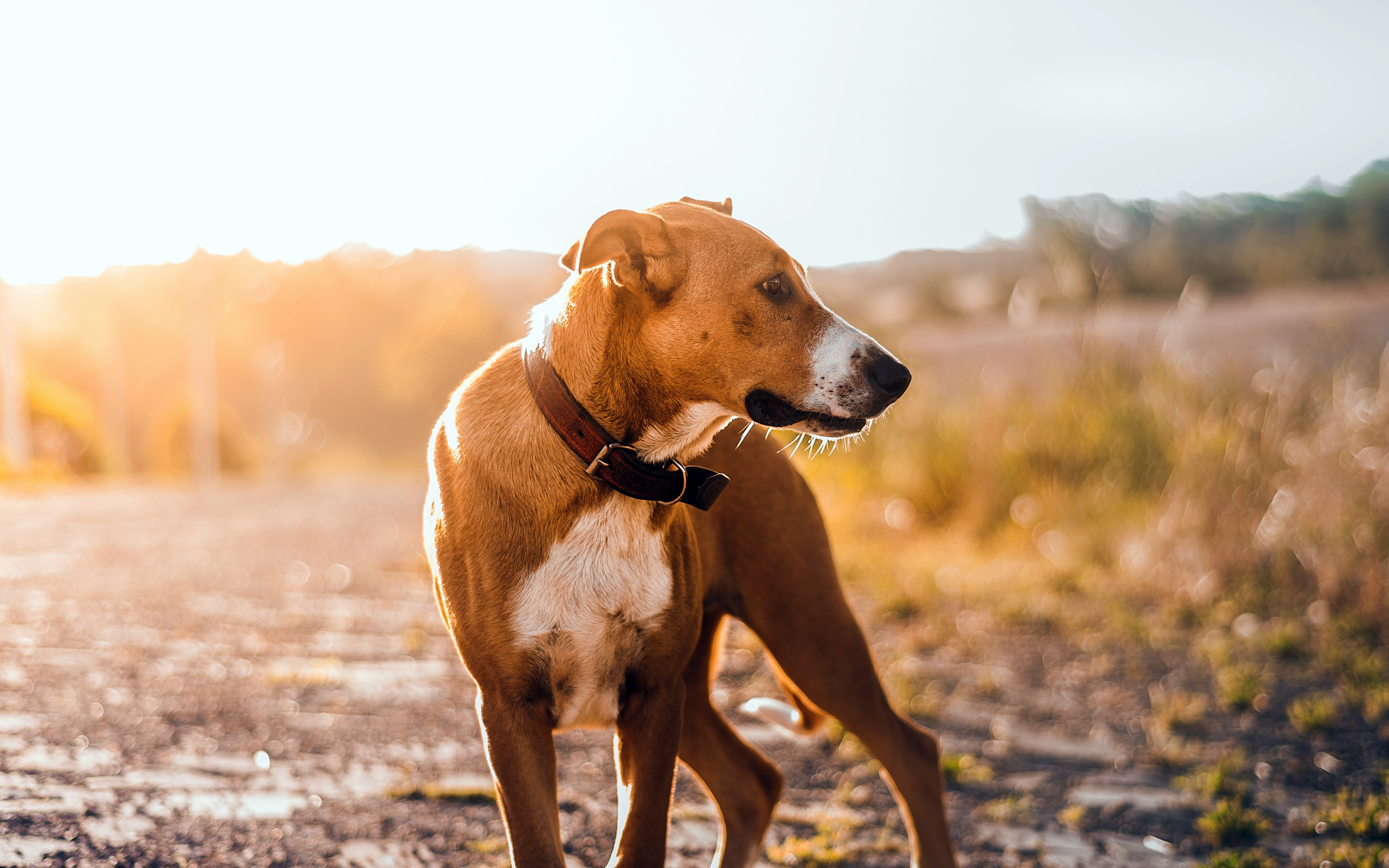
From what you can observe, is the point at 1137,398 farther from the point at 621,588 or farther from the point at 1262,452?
the point at 621,588

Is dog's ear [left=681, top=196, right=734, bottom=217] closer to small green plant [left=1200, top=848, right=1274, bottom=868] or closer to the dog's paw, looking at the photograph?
the dog's paw

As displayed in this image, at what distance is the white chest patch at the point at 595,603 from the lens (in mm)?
2139

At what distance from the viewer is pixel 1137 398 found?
339 inches

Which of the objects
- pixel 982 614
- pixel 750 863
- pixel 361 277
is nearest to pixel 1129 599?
pixel 982 614

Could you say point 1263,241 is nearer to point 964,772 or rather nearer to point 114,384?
point 964,772

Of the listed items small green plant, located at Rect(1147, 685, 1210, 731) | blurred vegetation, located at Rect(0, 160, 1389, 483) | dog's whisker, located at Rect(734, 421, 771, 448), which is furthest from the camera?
blurred vegetation, located at Rect(0, 160, 1389, 483)

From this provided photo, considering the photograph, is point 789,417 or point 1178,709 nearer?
point 789,417

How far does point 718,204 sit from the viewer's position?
8.80 ft

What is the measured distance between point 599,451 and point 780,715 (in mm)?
1463

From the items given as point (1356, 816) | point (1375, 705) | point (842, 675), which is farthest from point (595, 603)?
point (1375, 705)

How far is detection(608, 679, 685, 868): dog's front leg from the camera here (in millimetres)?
2246

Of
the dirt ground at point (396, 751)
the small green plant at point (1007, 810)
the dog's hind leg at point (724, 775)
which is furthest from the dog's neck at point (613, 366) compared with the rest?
the small green plant at point (1007, 810)

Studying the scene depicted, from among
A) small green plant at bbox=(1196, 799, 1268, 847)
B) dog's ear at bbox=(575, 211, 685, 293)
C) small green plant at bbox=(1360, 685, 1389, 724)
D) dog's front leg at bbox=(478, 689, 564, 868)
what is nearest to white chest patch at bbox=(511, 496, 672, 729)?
dog's front leg at bbox=(478, 689, 564, 868)

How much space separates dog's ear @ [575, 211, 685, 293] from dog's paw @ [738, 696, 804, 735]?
5.25 ft
